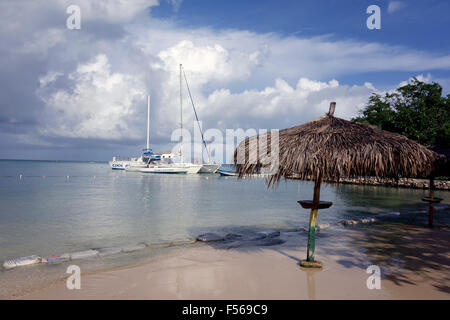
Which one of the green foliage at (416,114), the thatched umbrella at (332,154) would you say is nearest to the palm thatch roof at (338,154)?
the thatched umbrella at (332,154)

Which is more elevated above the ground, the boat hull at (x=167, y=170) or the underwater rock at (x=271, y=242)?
the boat hull at (x=167, y=170)

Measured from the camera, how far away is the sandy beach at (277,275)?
512 cm

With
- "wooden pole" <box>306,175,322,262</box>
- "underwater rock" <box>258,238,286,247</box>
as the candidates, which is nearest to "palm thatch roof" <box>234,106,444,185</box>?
"wooden pole" <box>306,175,322,262</box>

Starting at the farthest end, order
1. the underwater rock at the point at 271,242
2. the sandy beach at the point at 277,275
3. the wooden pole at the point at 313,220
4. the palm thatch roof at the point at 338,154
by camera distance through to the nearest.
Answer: the underwater rock at the point at 271,242 → the wooden pole at the point at 313,220 → the palm thatch roof at the point at 338,154 → the sandy beach at the point at 277,275

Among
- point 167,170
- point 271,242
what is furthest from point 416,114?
point 167,170

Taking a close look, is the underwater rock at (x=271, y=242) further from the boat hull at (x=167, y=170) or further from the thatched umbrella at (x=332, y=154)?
the boat hull at (x=167, y=170)

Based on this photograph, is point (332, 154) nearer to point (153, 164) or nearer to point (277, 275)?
point (277, 275)

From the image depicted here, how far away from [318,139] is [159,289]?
363 cm

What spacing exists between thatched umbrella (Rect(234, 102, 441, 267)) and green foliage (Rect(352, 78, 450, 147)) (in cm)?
2120

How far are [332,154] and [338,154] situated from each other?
107 mm

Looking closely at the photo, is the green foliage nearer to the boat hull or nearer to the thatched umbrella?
the thatched umbrella

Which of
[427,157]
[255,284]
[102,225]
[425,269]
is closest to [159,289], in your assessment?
[255,284]

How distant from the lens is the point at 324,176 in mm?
5445
